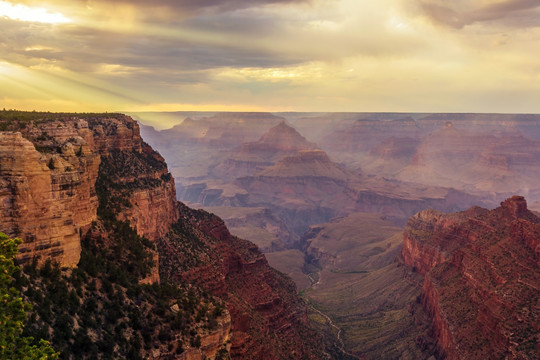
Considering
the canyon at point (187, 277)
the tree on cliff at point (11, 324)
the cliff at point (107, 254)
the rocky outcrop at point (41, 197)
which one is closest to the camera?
the tree on cliff at point (11, 324)

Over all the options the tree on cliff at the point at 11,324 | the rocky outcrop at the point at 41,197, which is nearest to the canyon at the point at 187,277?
the rocky outcrop at the point at 41,197

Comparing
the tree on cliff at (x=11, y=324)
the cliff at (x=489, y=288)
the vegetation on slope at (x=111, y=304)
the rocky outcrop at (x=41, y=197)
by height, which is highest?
the rocky outcrop at (x=41, y=197)

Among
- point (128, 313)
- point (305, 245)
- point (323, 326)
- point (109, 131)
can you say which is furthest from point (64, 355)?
point (305, 245)

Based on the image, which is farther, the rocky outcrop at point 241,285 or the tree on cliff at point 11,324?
the rocky outcrop at point 241,285

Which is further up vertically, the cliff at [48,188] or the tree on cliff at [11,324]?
the cliff at [48,188]

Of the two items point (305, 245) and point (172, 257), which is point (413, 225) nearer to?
point (305, 245)

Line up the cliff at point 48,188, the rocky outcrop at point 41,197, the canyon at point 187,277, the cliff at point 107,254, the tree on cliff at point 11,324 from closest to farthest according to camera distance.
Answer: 1. the tree on cliff at point 11,324
2. the rocky outcrop at point 41,197
3. the cliff at point 48,188
4. the cliff at point 107,254
5. the canyon at point 187,277

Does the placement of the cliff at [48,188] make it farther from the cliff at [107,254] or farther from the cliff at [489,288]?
the cliff at [489,288]

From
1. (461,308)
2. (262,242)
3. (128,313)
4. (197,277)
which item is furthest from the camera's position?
(262,242)

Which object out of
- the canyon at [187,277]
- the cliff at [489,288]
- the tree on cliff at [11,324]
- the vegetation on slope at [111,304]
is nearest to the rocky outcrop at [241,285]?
the canyon at [187,277]
